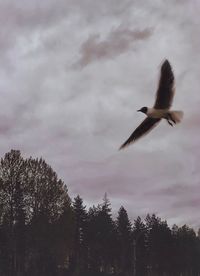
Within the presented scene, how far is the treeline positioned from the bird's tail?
56.8 meters

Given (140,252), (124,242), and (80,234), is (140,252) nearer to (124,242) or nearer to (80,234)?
(124,242)

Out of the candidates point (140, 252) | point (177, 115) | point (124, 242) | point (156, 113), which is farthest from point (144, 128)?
point (140, 252)

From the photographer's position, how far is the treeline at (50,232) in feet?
230

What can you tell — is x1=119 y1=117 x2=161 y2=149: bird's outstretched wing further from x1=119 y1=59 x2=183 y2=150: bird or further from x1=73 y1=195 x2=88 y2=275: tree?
x1=73 y1=195 x2=88 y2=275: tree

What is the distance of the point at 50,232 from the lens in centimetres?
7150

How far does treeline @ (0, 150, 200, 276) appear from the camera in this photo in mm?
70250

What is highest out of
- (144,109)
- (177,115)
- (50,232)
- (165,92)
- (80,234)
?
(80,234)

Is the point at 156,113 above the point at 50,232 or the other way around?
the other way around

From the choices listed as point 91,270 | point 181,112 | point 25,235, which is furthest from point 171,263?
point 181,112

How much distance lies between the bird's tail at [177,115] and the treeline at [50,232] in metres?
56.8

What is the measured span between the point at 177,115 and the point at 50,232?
5979 cm

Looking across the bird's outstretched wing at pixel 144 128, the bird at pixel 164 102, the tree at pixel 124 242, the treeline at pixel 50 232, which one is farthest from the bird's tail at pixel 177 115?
the tree at pixel 124 242

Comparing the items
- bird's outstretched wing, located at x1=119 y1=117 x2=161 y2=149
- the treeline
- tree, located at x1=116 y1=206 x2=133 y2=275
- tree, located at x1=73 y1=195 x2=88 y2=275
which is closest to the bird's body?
bird's outstretched wing, located at x1=119 y1=117 x2=161 y2=149

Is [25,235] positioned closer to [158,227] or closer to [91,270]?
[91,270]
